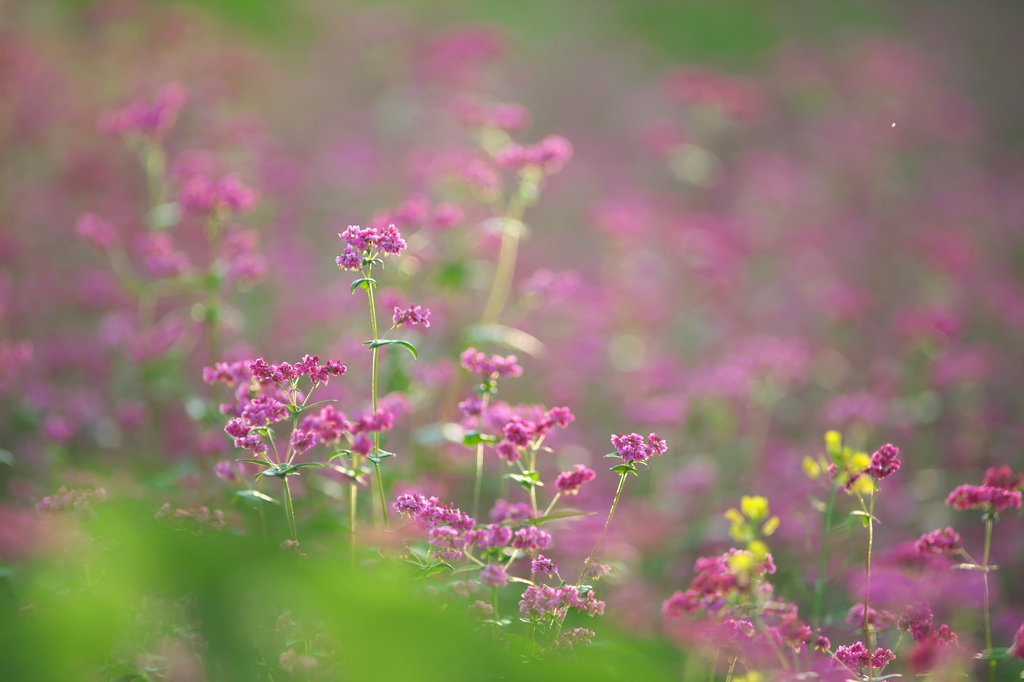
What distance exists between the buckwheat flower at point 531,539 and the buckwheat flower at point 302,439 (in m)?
0.49

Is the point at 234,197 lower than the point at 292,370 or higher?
higher

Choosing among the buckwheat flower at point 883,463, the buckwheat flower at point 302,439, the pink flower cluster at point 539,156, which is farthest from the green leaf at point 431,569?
the pink flower cluster at point 539,156

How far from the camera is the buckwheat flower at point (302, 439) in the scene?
1.69 m

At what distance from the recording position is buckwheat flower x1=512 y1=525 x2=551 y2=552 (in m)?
1.71

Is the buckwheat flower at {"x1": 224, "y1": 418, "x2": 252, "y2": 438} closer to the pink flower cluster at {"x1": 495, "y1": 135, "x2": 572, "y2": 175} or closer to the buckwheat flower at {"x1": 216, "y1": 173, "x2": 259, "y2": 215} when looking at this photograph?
the buckwheat flower at {"x1": 216, "y1": 173, "x2": 259, "y2": 215}

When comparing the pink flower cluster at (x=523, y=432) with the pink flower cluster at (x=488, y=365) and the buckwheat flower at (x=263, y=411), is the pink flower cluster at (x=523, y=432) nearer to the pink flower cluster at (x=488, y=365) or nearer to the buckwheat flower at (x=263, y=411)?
the pink flower cluster at (x=488, y=365)

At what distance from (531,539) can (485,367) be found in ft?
1.44

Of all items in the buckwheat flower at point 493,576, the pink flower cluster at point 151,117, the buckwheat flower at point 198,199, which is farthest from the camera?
the pink flower cluster at point 151,117

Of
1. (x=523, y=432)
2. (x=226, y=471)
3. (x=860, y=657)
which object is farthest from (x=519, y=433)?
(x=860, y=657)

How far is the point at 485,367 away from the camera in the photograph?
1938 mm

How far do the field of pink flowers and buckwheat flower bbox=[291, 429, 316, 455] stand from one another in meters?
0.01

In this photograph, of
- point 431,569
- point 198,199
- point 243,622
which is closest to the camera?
point 243,622

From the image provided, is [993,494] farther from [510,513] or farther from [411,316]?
[411,316]

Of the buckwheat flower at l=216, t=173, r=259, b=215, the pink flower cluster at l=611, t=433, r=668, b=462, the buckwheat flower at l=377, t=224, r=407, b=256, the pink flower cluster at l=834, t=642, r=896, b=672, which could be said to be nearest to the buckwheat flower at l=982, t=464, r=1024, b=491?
the pink flower cluster at l=834, t=642, r=896, b=672
